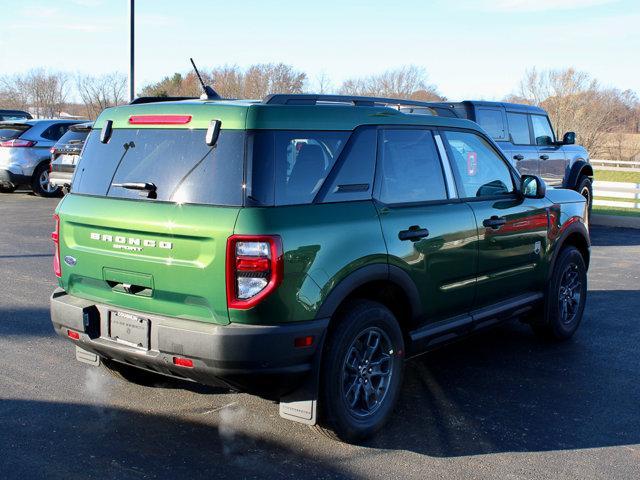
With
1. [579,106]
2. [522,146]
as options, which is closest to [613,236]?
[522,146]

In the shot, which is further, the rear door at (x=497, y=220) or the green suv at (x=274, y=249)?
the rear door at (x=497, y=220)

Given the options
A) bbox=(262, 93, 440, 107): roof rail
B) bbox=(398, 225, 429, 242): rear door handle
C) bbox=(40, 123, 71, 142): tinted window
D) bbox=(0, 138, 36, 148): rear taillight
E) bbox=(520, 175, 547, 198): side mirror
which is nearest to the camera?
bbox=(262, 93, 440, 107): roof rail

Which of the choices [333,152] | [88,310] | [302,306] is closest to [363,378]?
[302,306]

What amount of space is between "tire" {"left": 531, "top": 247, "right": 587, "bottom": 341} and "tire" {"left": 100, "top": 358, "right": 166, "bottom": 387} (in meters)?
3.16

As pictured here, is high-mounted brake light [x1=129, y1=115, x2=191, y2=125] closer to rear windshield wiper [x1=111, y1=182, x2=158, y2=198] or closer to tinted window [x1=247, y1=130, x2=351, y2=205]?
rear windshield wiper [x1=111, y1=182, x2=158, y2=198]

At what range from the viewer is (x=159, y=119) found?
4.24 metres

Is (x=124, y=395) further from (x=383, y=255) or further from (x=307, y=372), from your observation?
(x=383, y=255)

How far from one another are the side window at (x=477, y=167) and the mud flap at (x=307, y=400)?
1.84 meters

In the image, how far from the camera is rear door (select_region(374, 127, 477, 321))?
4.54m

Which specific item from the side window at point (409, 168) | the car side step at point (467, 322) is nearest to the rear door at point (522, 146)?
the car side step at point (467, 322)

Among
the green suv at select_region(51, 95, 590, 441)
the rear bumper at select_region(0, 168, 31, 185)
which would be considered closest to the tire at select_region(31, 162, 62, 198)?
the rear bumper at select_region(0, 168, 31, 185)

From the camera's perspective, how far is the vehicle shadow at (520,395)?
4.40 metres

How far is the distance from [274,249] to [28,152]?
14753mm

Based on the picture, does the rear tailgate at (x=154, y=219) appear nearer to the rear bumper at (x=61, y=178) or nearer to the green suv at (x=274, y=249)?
the green suv at (x=274, y=249)
